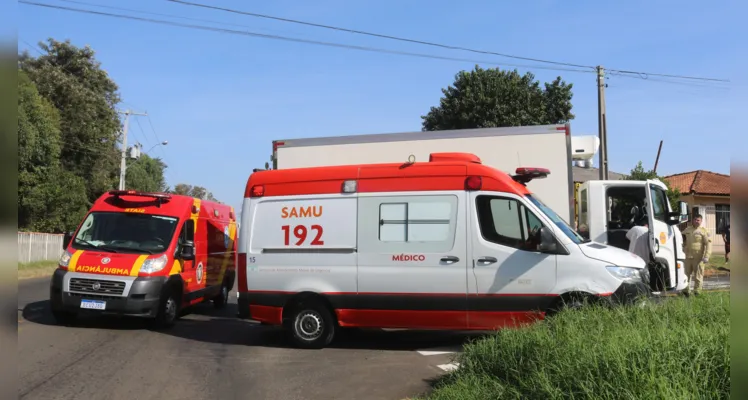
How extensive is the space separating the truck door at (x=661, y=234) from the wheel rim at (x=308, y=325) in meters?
6.79

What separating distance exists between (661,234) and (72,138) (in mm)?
38533

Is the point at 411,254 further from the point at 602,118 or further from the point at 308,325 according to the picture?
the point at 602,118

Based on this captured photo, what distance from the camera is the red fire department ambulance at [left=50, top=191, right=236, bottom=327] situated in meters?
9.70

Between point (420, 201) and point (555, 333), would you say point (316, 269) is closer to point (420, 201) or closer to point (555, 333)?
point (420, 201)

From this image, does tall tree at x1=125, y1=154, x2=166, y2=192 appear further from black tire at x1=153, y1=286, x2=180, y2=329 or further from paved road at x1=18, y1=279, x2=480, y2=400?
paved road at x1=18, y1=279, x2=480, y2=400

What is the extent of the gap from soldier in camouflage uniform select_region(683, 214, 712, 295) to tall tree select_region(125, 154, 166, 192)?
164 feet

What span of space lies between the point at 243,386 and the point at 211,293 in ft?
22.6

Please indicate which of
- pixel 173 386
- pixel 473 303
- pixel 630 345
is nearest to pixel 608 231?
pixel 473 303

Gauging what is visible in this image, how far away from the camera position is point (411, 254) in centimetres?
809

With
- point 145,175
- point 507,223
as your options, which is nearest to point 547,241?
point 507,223

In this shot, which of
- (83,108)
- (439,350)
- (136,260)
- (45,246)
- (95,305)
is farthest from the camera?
(83,108)

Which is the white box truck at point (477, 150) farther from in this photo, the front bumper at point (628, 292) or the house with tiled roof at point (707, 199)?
the house with tiled roof at point (707, 199)

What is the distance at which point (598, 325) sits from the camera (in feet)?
17.3

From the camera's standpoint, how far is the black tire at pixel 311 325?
8406mm
